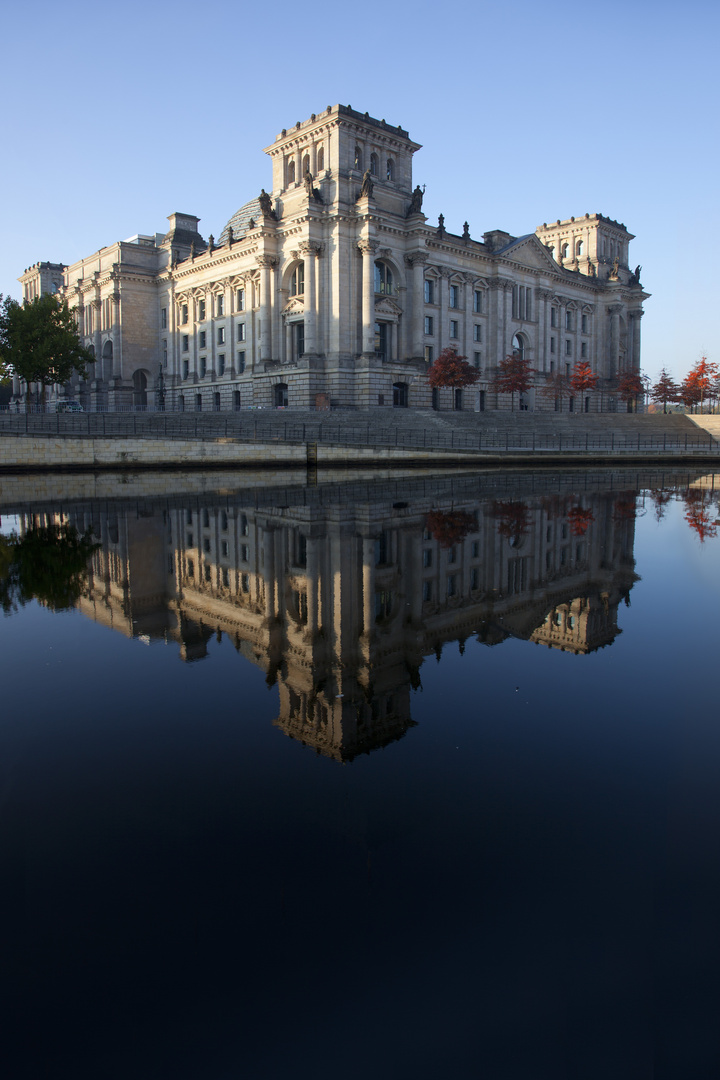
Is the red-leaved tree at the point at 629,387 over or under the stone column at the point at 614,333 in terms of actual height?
under

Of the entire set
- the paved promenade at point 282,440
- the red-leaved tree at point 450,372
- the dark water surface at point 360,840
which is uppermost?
the red-leaved tree at point 450,372

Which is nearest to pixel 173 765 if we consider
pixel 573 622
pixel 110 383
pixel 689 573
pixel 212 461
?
pixel 573 622

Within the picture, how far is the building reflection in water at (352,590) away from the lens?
7.42 meters

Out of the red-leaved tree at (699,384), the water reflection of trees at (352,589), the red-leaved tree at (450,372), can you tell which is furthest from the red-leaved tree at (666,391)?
the water reflection of trees at (352,589)

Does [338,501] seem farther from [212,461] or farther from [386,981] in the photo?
[386,981]

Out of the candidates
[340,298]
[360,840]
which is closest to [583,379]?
[340,298]

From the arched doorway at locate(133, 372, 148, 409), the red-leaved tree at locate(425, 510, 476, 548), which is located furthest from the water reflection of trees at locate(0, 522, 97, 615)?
the arched doorway at locate(133, 372, 148, 409)

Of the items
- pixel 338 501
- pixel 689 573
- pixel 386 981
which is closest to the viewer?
pixel 386 981

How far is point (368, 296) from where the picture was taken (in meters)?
57.9

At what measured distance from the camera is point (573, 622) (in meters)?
9.85

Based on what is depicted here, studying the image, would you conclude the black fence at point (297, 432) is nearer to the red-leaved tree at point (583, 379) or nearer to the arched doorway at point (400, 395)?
the arched doorway at point (400, 395)

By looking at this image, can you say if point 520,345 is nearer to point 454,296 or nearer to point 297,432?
point 454,296

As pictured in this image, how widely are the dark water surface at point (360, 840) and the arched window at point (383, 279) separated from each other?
55463 millimetres

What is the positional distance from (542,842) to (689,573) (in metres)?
10.6
